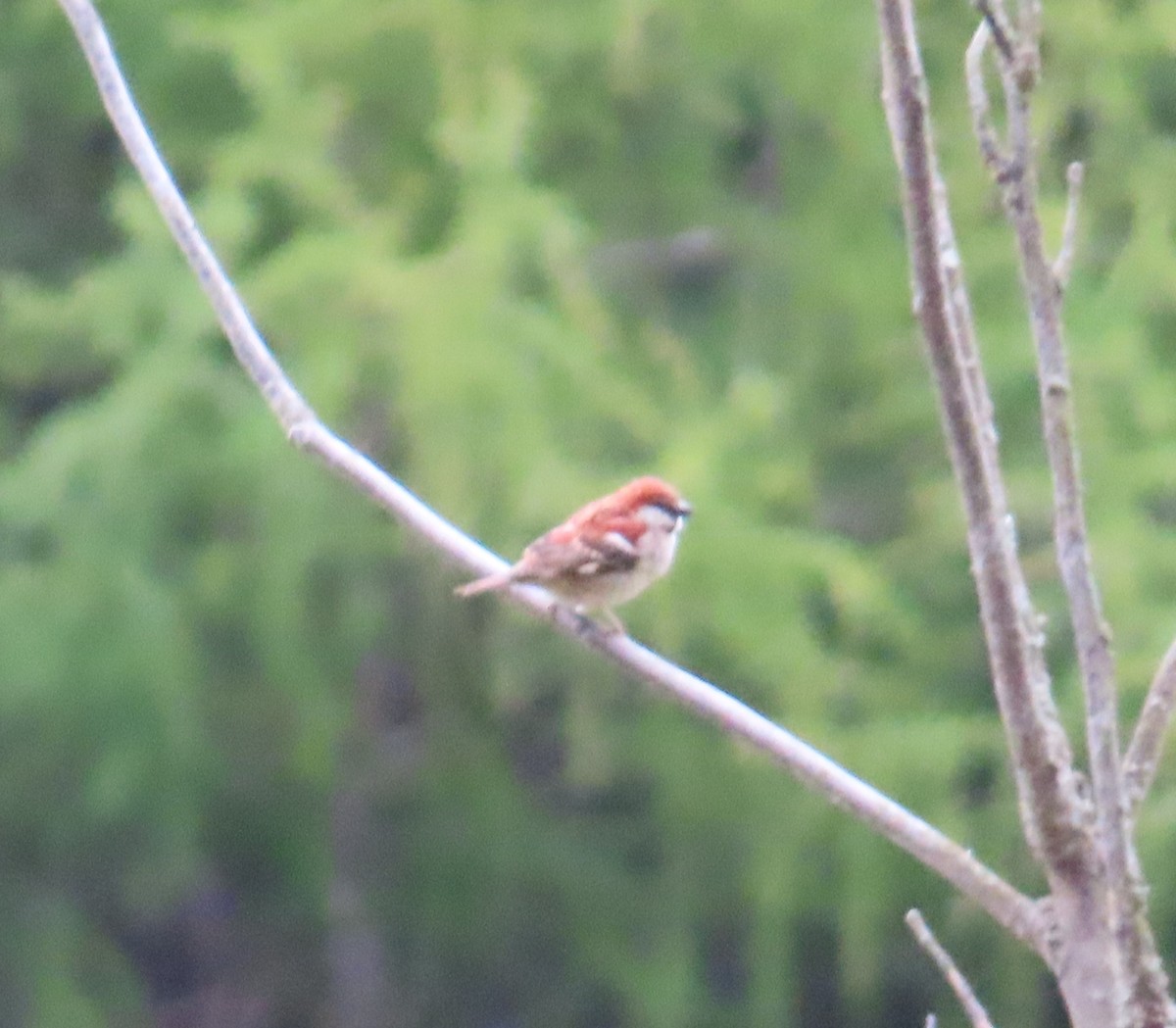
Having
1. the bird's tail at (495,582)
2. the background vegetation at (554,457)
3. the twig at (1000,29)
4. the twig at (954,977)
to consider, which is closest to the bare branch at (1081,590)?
the twig at (1000,29)

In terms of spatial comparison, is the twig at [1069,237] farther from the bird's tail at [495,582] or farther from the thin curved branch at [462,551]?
the bird's tail at [495,582]

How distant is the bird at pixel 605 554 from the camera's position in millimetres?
3240

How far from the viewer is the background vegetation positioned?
5367 mm

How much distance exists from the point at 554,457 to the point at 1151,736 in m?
4.06

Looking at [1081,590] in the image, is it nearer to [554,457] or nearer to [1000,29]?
[1000,29]

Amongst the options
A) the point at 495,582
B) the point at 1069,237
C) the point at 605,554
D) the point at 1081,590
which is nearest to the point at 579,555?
the point at 605,554

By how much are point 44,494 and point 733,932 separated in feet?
8.84

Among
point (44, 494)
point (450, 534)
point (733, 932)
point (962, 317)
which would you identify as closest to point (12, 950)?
point (44, 494)

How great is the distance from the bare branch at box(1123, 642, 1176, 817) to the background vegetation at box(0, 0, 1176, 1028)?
12.2 ft

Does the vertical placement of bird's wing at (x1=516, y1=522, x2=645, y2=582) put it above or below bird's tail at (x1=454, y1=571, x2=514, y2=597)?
below

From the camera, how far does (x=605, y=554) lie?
3.27 m

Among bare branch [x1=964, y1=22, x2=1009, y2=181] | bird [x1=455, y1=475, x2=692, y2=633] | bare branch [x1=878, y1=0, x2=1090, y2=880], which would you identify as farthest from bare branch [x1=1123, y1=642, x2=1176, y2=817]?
bird [x1=455, y1=475, x2=692, y2=633]

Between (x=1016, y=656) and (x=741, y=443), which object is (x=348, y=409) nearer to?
(x=741, y=443)

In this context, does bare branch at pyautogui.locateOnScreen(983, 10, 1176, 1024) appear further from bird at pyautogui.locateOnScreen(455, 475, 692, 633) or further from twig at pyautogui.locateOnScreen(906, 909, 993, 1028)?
bird at pyautogui.locateOnScreen(455, 475, 692, 633)
